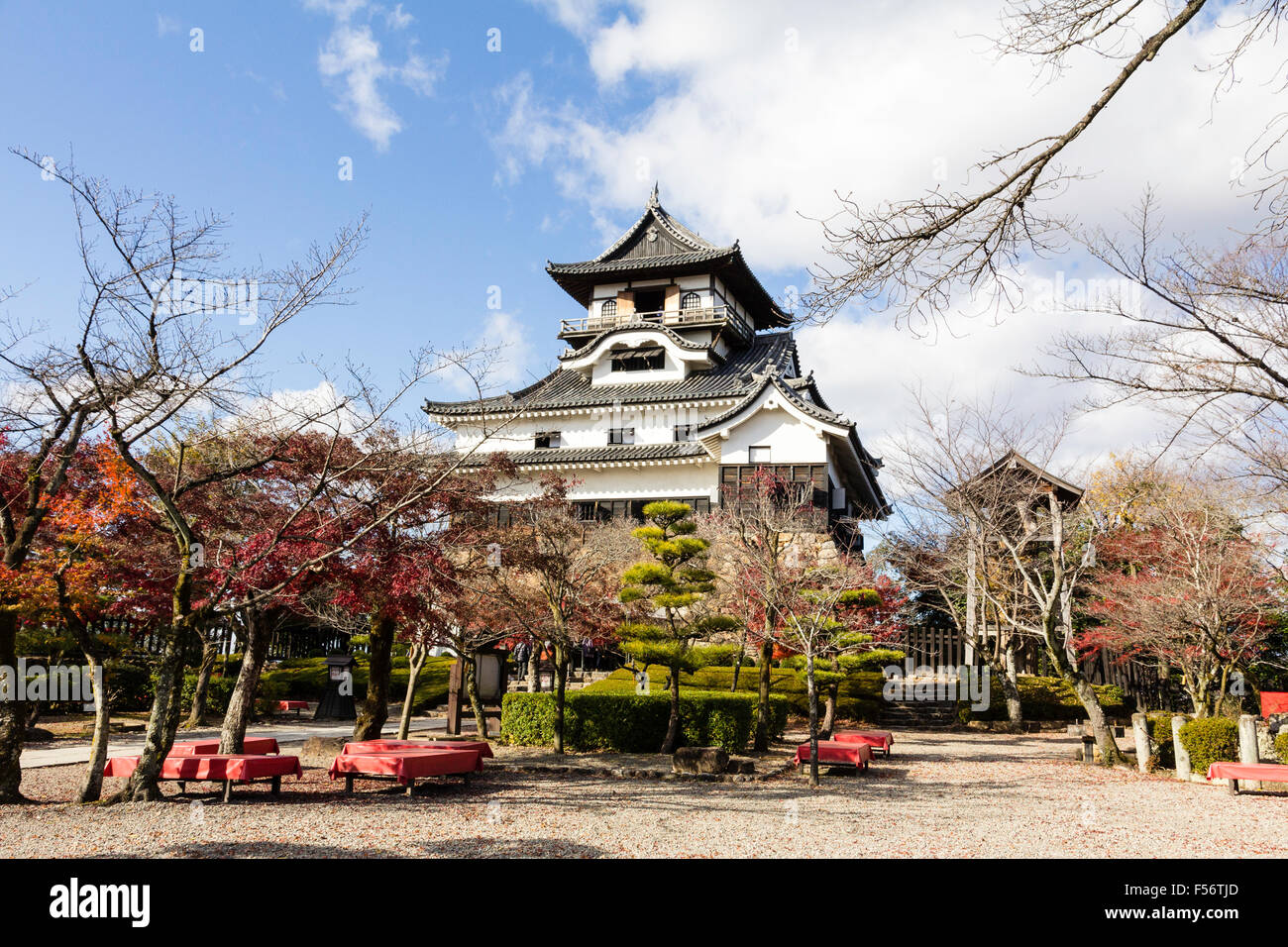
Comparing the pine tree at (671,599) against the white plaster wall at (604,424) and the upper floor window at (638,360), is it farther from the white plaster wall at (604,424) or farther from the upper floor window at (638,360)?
the upper floor window at (638,360)

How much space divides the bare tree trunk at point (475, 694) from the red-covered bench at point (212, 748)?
4.77 meters

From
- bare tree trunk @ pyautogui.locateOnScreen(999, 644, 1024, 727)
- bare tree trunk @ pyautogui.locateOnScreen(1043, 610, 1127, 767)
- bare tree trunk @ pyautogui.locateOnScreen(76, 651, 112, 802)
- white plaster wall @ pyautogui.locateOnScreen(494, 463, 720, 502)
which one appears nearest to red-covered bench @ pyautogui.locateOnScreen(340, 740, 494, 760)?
bare tree trunk @ pyautogui.locateOnScreen(76, 651, 112, 802)

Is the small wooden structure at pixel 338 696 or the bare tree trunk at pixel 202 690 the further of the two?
the small wooden structure at pixel 338 696

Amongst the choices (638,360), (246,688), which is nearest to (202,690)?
(246,688)

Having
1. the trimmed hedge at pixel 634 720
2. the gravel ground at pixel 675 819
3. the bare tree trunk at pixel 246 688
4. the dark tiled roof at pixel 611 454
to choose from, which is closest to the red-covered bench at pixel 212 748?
the bare tree trunk at pixel 246 688

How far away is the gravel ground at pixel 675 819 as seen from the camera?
287 inches

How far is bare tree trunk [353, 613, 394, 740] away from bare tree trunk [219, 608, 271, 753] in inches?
64.2

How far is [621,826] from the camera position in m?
8.41

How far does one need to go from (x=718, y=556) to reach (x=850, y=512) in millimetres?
11296

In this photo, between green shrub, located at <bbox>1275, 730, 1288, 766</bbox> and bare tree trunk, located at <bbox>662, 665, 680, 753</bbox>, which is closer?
green shrub, located at <bbox>1275, 730, 1288, 766</bbox>

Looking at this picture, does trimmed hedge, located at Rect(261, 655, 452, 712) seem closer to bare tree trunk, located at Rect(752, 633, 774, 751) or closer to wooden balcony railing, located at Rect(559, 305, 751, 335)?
bare tree trunk, located at Rect(752, 633, 774, 751)

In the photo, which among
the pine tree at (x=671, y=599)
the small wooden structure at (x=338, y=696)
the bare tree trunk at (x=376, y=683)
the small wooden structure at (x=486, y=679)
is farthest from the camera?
the small wooden structure at (x=338, y=696)

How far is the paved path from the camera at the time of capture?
40.9 feet
